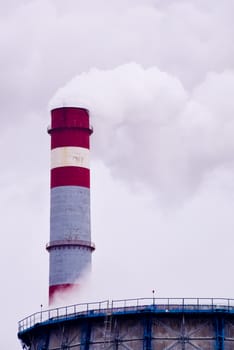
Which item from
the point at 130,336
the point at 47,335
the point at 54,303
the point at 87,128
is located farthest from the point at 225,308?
the point at 87,128

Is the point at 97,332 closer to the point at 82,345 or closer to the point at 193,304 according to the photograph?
the point at 82,345

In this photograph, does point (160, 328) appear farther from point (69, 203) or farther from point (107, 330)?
point (69, 203)

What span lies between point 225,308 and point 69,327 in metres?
7.70

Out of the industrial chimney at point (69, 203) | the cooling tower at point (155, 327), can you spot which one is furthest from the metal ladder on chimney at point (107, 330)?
the industrial chimney at point (69, 203)

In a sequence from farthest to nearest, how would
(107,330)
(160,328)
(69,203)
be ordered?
(69,203) → (107,330) → (160,328)

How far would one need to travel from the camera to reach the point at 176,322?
5006 cm

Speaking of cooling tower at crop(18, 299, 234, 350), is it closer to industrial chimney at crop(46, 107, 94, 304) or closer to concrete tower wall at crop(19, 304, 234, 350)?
concrete tower wall at crop(19, 304, 234, 350)

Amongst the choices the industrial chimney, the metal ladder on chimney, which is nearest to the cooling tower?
the metal ladder on chimney

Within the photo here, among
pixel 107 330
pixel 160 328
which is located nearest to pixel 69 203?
pixel 107 330

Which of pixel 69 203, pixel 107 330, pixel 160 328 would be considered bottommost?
pixel 160 328

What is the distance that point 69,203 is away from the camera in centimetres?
6494

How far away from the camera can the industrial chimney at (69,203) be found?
64312mm

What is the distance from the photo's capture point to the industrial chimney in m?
64.3

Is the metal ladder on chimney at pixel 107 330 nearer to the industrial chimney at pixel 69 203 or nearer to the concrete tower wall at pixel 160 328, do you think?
the concrete tower wall at pixel 160 328
